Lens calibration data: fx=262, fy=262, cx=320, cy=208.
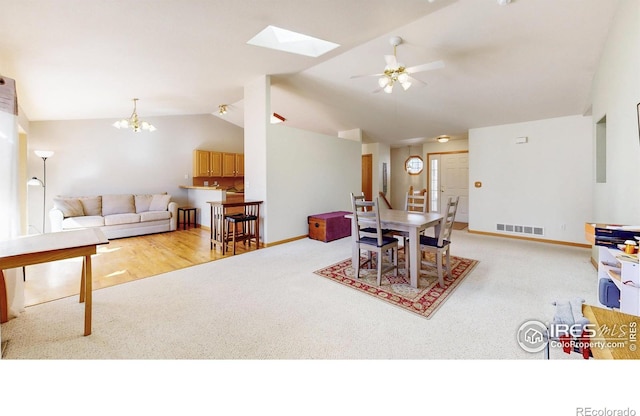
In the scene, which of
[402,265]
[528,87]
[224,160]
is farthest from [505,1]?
[224,160]

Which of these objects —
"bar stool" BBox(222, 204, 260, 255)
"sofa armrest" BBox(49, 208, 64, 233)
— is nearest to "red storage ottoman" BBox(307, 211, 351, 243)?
"bar stool" BBox(222, 204, 260, 255)

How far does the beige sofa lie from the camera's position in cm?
502

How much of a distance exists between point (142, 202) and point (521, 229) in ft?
27.4

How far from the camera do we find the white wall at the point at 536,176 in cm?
462

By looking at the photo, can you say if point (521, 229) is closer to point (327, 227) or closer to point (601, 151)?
point (601, 151)

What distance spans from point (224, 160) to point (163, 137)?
160 centimetres

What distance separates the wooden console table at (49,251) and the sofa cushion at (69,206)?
386 centimetres

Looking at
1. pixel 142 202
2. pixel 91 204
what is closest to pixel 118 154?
pixel 142 202

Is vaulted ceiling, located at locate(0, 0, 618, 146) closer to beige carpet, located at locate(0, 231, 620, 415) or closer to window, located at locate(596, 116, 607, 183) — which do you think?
window, located at locate(596, 116, 607, 183)

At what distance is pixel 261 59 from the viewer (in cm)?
382

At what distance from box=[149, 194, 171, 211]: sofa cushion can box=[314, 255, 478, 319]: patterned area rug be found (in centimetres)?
480

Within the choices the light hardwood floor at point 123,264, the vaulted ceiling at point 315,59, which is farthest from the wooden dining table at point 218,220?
the vaulted ceiling at point 315,59

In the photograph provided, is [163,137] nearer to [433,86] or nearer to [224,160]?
[224,160]

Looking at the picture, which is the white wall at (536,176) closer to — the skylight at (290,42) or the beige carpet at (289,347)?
the beige carpet at (289,347)
